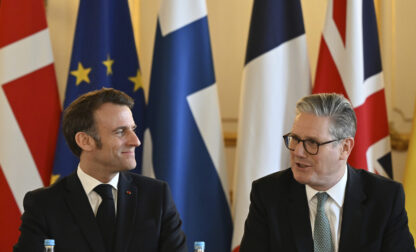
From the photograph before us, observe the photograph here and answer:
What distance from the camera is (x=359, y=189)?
2.90 meters

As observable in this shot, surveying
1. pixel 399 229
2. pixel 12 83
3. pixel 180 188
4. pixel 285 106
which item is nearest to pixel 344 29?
pixel 285 106

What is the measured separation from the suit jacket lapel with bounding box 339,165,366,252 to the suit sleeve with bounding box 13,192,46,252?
119cm

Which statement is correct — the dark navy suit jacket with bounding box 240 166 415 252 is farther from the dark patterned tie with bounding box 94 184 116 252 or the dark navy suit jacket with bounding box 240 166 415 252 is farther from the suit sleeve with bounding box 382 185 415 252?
the dark patterned tie with bounding box 94 184 116 252

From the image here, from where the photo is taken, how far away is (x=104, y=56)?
445 centimetres

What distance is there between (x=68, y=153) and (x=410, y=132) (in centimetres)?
214

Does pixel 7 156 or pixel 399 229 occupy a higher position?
pixel 7 156

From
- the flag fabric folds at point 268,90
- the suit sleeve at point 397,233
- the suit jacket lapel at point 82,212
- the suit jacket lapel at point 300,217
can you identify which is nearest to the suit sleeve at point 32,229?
the suit jacket lapel at point 82,212

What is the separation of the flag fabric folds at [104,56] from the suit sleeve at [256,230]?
159 cm

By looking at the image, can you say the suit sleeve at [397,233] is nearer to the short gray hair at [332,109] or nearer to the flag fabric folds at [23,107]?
the short gray hair at [332,109]

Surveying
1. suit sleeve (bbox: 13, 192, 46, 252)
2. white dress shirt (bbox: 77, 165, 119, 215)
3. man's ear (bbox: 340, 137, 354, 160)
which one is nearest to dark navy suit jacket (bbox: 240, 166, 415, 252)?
man's ear (bbox: 340, 137, 354, 160)

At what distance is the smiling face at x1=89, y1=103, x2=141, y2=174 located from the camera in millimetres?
2980

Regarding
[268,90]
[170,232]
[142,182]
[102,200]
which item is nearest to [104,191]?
[102,200]

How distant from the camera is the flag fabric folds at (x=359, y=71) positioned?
13.7ft

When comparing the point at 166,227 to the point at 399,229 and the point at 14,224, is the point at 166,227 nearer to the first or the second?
the point at 399,229
